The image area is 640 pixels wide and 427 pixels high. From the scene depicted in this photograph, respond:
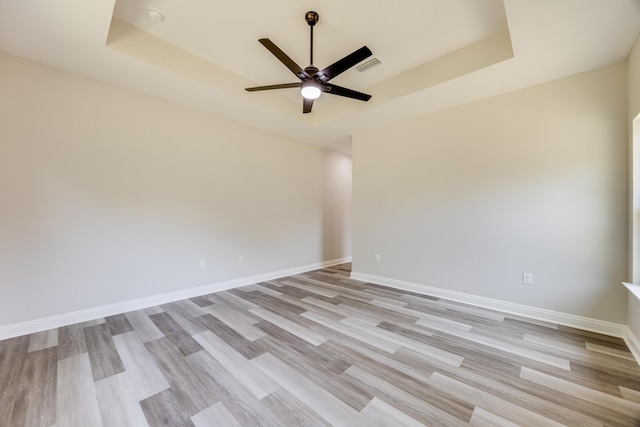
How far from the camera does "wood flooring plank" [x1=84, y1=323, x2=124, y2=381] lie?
70.2 inches

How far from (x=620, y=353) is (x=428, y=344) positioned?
4.90 ft

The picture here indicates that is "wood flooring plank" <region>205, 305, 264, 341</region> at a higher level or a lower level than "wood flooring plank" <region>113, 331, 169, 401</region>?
lower

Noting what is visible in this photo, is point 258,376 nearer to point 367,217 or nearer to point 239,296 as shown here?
point 239,296

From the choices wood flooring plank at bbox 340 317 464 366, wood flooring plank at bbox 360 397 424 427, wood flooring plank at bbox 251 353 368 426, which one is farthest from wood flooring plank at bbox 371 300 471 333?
wood flooring plank at bbox 251 353 368 426

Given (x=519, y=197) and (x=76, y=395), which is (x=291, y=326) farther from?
(x=519, y=197)

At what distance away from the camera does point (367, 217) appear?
422 cm

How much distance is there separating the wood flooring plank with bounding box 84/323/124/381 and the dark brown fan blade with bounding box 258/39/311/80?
2691 mm

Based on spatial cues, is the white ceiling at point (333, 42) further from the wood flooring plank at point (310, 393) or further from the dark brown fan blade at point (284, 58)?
the wood flooring plank at point (310, 393)

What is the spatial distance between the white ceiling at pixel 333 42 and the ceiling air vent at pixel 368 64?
0.23ft

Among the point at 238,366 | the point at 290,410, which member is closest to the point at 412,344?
the point at 290,410

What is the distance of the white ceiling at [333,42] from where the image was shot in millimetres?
1893

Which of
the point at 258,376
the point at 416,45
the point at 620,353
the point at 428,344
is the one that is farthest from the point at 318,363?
the point at 416,45

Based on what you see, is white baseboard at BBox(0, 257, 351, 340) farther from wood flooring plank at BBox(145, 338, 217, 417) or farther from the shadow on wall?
the shadow on wall

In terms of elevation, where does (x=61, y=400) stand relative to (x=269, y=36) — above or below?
below
